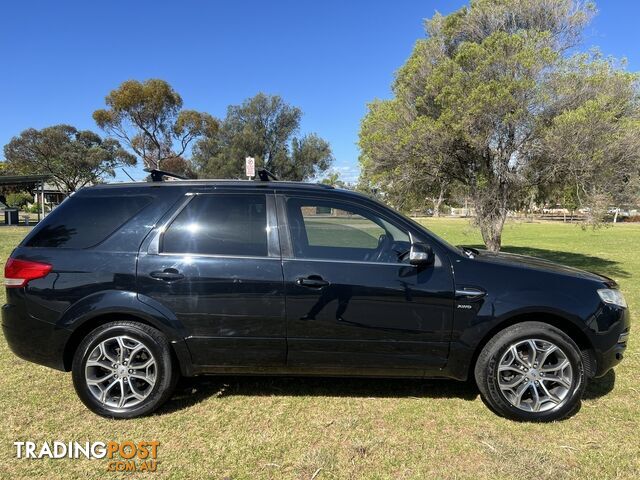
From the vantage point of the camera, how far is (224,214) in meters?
3.60

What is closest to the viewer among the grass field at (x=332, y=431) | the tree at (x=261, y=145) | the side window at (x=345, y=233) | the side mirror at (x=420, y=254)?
the grass field at (x=332, y=431)

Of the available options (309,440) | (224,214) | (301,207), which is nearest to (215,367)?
(309,440)

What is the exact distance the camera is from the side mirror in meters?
3.32

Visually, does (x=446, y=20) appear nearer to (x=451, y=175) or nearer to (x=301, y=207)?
(x=451, y=175)

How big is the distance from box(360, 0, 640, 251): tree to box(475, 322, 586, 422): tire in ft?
22.6

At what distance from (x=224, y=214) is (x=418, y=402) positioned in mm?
2270

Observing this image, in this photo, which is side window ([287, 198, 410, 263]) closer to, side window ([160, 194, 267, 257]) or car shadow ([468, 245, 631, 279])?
side window ([160, 194, 267, 257])

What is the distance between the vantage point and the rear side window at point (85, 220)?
11.5ft

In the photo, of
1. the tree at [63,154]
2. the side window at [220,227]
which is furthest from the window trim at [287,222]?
the tree at [63,154]

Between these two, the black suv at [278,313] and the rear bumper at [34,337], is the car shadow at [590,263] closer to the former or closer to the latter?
the black suv at [278,313]

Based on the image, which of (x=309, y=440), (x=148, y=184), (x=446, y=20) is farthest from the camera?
(x=446, y=20)

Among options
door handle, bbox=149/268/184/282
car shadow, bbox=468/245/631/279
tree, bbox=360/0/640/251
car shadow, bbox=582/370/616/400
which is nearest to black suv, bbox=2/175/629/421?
door handle, bbox=149/268/184/282

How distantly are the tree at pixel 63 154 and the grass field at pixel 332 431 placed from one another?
52245 mm

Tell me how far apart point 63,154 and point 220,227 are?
2158 inches
